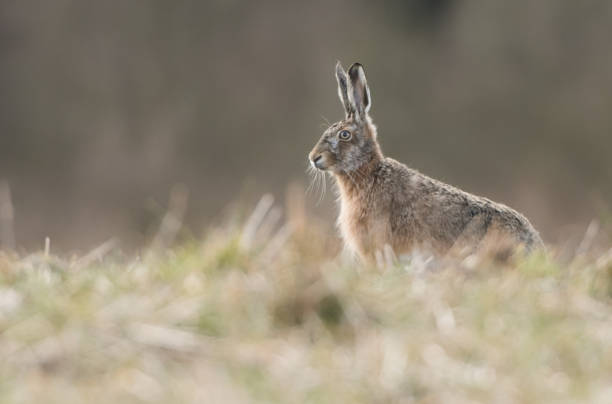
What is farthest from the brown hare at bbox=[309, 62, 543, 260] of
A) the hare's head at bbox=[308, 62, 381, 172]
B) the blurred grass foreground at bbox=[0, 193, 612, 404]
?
the blurred grass foreground at bbox=[0, 193, 612, 404]

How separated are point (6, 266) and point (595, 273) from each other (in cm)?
259

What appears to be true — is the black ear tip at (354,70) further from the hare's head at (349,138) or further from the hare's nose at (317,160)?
the hare's nose at (317,160)

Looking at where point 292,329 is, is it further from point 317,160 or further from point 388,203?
point 317,160

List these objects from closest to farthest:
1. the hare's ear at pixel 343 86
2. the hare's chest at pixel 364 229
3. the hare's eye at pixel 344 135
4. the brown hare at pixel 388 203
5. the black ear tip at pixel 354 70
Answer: the brown hare at pixel 388 203 → the hare's chest at pixel 364 229 → the black ear tip at pixel 354 70 → the hare's ear at pixel 343 86 → the hare's eye at pixel 344 135

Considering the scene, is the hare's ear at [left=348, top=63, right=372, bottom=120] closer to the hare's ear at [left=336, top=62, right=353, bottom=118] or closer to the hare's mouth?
the hare's ear at [left=336, top=62, right=353, bottom=118]

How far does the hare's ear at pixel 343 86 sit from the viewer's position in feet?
25.2

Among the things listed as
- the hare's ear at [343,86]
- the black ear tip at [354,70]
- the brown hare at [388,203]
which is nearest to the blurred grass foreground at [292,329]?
the brown hare at [388,203]

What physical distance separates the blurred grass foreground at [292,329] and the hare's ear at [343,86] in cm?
355

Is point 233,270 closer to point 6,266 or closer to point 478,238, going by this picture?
point 6,266

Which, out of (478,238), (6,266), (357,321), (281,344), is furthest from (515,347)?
(478,238)

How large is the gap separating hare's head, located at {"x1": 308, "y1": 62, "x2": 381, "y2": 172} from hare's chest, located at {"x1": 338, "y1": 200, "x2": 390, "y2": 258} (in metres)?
0.39

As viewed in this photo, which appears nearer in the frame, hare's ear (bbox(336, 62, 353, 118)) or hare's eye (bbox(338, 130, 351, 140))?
hare's ear (bbox(336, 62, 353, 118))

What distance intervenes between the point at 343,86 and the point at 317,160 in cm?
64

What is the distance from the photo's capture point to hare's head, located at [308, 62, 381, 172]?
775 cm
